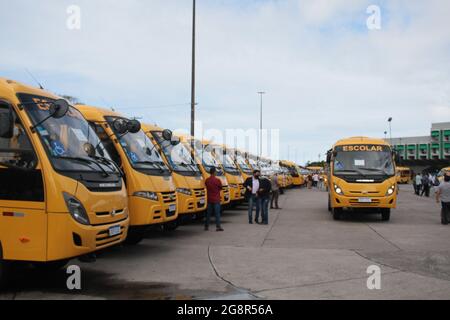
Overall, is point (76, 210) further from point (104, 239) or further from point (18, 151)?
point (18, 151)

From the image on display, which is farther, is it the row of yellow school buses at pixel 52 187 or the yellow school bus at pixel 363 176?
the yellow school bus at pixel 363 176

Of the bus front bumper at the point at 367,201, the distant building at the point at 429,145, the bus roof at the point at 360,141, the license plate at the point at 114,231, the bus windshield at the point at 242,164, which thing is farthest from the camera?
the distant building at the point at 429,145

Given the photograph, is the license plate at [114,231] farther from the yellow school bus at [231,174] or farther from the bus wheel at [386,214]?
the bus wheel at [386,214]

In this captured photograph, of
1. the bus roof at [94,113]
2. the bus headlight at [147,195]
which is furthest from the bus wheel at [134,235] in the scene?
the bus roof at [94,113]

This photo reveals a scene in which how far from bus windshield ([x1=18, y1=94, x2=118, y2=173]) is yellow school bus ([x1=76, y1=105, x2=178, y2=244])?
1325 mm

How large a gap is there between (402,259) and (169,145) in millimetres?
6344

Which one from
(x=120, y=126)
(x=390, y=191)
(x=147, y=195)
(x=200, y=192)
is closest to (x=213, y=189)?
(x=200, y=192)

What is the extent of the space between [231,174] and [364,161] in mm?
4886

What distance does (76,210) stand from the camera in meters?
6.62

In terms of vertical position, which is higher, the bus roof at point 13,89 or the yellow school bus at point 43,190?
the bus roof at point 13,89

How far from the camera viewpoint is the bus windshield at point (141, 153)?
9.83 meters

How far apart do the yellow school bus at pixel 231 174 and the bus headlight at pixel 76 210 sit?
450 inches

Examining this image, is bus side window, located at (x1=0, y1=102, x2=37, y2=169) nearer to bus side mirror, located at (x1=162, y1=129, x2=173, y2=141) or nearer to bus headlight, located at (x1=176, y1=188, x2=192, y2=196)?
bus headlight, located at (x1=176, y1=188, x2=192, y2=196)

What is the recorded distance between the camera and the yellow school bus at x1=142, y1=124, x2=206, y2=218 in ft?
39.3
